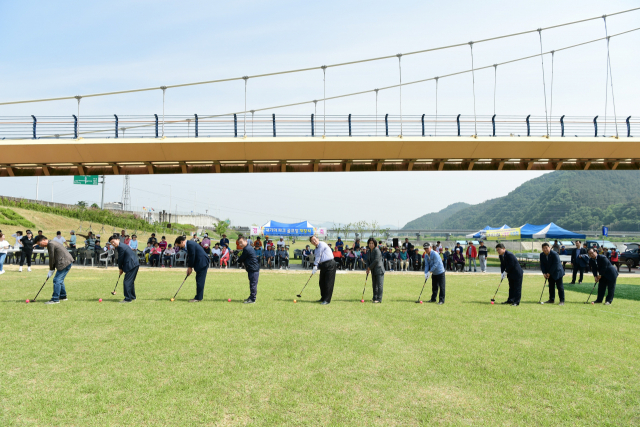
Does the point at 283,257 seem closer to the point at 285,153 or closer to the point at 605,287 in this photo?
the point at 285,153

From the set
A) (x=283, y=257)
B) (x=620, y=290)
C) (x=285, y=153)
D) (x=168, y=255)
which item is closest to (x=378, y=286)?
(x=285, y=153)

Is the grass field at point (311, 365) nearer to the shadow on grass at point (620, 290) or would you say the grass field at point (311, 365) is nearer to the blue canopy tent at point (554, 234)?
the shadow on grass at point (620, 290)

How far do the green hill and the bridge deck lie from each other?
113 meters

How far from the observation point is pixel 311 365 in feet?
20.6

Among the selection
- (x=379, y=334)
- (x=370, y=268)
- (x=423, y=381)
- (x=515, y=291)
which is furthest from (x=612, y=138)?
(x=423, y=381)

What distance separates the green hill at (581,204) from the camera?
386ft

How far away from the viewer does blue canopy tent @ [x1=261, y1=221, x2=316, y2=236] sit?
99.2 ft

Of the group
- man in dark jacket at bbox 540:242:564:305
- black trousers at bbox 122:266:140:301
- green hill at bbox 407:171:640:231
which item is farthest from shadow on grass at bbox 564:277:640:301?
green hill at bbox 407:171:640:231

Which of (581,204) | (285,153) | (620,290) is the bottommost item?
(620,290)

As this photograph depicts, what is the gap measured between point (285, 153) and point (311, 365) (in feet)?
50.3

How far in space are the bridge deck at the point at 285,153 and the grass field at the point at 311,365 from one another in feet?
34.7

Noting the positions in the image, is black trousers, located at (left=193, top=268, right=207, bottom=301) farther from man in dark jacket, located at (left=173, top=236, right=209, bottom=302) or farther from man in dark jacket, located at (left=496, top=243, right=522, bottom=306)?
man in dark jacket, located at (left=496, top=243, right=522, bottom=306)

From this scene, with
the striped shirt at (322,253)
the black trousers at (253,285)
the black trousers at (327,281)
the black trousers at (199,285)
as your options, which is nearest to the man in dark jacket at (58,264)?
the black trousers at (199,285)

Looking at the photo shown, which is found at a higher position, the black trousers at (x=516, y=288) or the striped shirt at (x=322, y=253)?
the striped shirt at (x=322, y=253)
